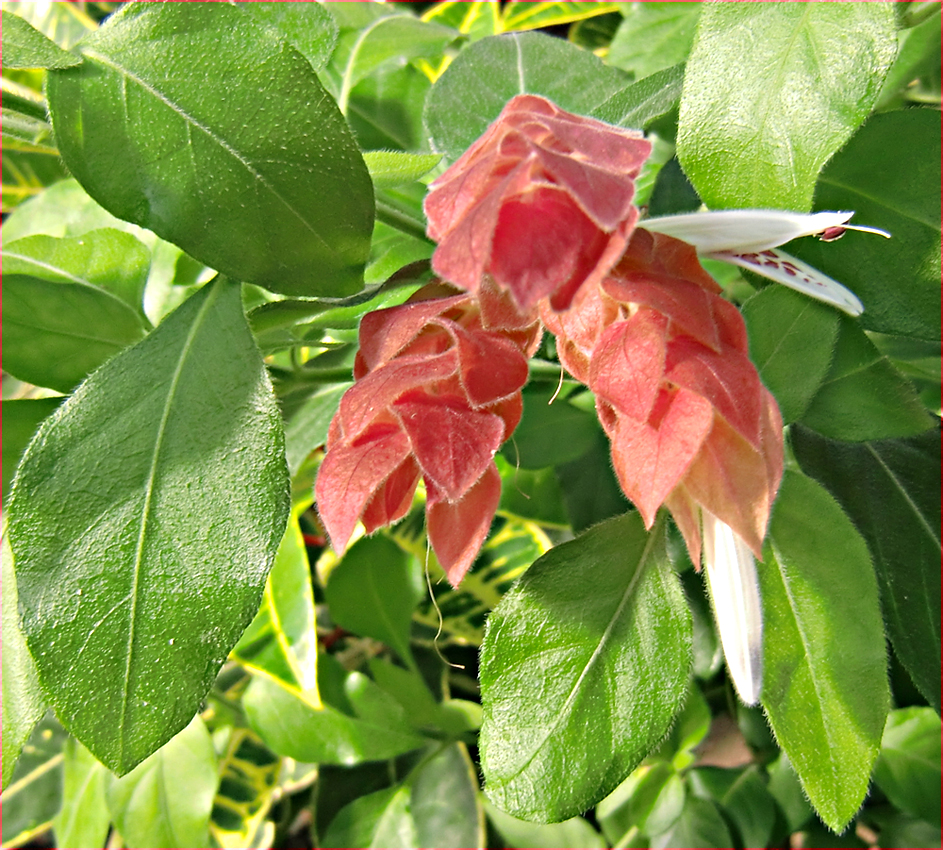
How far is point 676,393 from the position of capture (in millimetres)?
285

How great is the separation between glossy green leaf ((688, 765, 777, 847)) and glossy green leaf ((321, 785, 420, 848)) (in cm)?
28

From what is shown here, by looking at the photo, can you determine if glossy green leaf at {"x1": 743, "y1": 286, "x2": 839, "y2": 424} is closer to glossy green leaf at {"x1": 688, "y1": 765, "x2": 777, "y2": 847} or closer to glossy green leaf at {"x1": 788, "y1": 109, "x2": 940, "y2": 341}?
glossy green leaf at {"x1": 788, "y1": 109, "x2": 940, "y2": 341}

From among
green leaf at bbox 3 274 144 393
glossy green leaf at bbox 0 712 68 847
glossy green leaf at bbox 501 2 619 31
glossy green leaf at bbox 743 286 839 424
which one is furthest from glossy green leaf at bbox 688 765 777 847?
glossy green leaf at bbox 501 2 619 31

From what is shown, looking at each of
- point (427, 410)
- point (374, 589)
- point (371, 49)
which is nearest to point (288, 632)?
point (374, 589)

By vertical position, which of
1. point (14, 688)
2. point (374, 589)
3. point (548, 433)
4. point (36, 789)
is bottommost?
point (36, 789)

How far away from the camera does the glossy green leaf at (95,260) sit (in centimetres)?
57

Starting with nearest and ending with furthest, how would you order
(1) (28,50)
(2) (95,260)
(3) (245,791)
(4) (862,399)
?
(1) (28,50) < (4) (862,399) < (2) (95,260) < (3) (245,791)

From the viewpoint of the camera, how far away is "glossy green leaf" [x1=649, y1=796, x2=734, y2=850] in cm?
67

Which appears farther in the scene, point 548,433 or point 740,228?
point 548,433

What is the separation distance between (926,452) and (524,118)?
0.45m

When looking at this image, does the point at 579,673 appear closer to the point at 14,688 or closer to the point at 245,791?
the point at 14,688

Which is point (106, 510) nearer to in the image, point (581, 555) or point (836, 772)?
point (581, 555)

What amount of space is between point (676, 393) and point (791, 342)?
18 centimetres

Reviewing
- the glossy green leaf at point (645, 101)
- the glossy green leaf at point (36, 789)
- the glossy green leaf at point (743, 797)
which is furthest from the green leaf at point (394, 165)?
the glossy green leaf at point (36, 789)
